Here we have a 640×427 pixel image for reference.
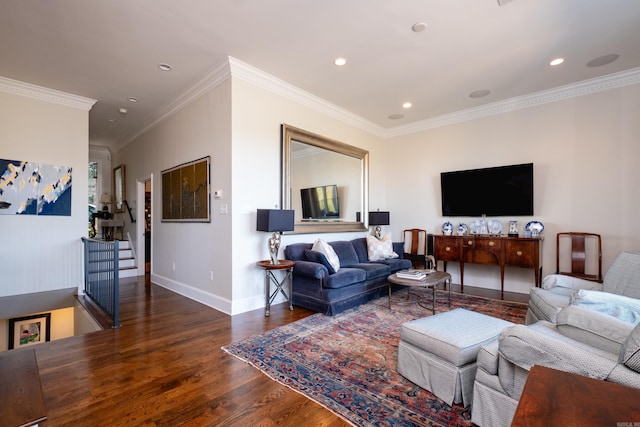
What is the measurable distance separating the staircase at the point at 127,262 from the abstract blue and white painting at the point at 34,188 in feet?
6.19

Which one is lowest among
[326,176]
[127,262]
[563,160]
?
[127,262]

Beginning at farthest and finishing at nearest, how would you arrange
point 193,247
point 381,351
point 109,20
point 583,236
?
point 193,247
point 583,236
point 109,20
point 381,351

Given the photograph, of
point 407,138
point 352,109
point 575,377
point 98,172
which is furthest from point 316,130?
point 98,172

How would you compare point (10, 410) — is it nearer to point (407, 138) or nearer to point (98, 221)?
point (407, 138)

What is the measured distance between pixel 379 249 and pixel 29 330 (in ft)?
18.7

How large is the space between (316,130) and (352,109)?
0.90m

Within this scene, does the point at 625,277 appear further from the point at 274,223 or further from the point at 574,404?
the point at 274,223

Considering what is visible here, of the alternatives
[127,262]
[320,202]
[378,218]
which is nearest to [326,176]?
[320,202]

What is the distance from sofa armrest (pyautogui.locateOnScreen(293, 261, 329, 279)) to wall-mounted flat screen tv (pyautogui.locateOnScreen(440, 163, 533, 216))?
118 inches

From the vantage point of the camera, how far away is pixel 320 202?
16.6 feet

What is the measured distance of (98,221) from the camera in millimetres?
7730

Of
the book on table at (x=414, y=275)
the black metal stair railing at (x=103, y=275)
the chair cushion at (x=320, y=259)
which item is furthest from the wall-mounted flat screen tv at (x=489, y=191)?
the black metal stair railing at (x=103, y=275)

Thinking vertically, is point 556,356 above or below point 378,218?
below

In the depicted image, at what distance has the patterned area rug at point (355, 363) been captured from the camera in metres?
1.83
